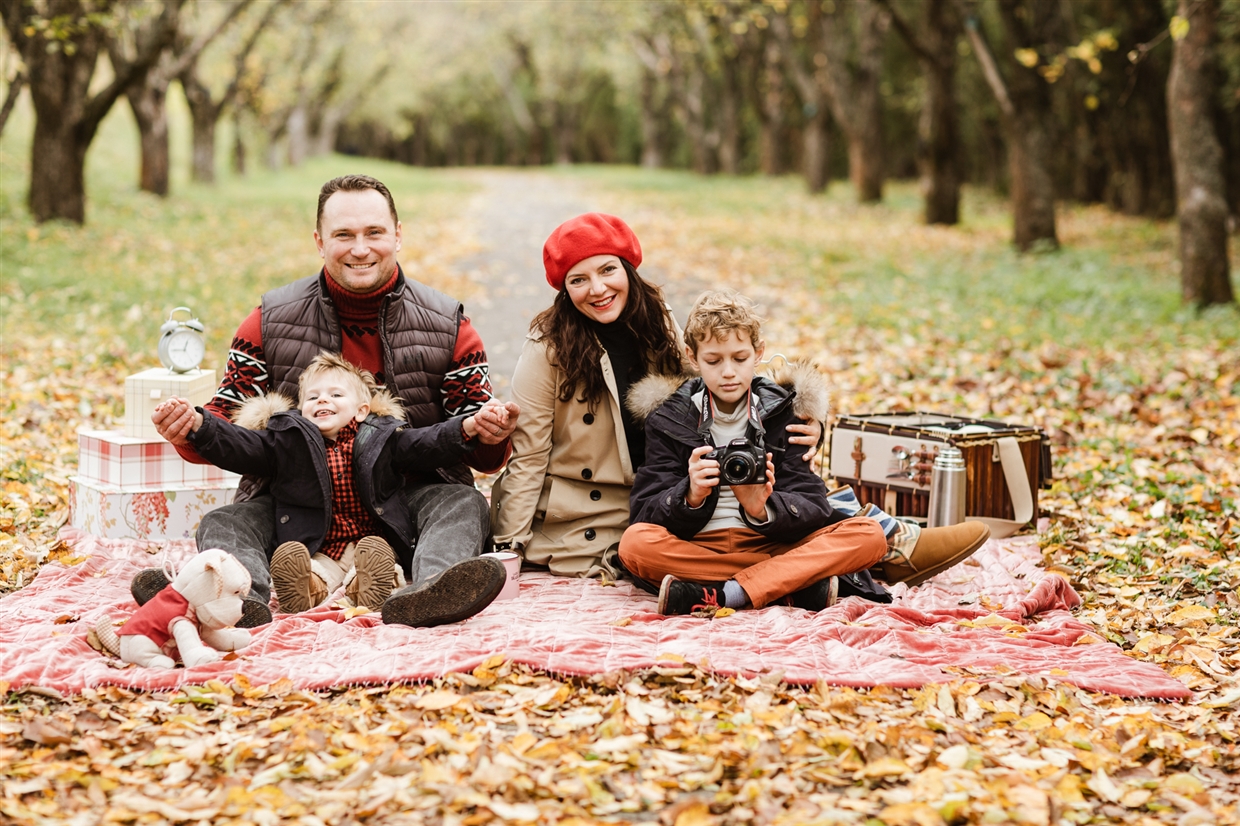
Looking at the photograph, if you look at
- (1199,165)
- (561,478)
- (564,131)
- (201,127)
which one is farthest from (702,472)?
(564,131)

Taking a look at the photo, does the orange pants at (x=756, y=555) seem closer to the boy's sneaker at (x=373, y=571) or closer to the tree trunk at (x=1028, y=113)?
the boy's sneaker at (x=373, y=571)

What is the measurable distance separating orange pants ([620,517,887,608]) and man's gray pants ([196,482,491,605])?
0.61 m

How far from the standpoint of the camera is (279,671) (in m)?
3.67

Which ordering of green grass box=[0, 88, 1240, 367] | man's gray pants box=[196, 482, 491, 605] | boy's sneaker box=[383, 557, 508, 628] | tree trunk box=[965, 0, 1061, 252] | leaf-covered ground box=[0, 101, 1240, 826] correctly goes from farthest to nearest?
tree trunk box=[965, 0, 1061, 252] → green grass box=[0, 88, 1240, 367] → man's gray pants box=[196, 482, 491, 605] → boy's sneaker box=[383, 557, 508, 628] → leaf-covered ground box=[0, 101, 1240, 826]

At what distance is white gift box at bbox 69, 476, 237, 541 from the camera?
16.8ft

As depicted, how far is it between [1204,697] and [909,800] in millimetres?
1370

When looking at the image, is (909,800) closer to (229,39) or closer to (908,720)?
(908,720)

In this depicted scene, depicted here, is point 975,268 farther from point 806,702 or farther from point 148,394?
point 806,702

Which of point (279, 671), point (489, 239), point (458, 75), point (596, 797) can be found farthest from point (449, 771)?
point (458, 75)

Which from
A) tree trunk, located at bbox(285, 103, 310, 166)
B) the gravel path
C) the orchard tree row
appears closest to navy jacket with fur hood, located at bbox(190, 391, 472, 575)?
the gravel path

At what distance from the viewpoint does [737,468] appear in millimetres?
4176

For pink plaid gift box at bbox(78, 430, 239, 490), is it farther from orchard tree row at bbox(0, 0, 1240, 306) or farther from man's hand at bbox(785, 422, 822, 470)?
orchard tree row at bbox(0, 0, 1240, 306)

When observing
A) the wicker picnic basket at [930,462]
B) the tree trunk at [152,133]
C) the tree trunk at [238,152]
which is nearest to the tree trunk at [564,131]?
the tree trunk at [238,152]

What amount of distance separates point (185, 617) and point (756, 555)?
6.65ft
